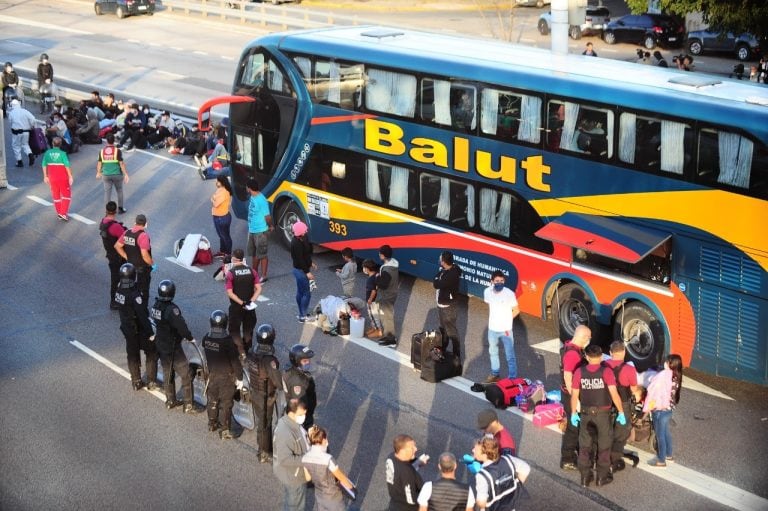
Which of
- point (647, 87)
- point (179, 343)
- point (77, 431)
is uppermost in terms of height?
point (647, 87)

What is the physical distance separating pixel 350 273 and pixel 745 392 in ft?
19.7

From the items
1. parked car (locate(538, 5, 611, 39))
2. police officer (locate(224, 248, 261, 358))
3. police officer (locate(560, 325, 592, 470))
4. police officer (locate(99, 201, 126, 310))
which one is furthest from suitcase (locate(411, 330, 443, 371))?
parked car (locate(538, 5, 611, 39))

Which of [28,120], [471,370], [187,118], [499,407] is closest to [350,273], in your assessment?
[471,370]

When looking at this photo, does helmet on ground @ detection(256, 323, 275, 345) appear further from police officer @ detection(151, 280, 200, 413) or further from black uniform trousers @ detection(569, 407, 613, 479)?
black uniform trousers @ detection(569, 407, 613, 479)

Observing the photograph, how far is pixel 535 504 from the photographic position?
1202 cm

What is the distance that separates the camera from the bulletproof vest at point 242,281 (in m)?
15.5

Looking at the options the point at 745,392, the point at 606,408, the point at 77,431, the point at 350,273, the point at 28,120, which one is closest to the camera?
the point at 606,408

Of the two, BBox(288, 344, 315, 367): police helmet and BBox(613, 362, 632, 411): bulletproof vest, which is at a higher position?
BBox(288, 344, 315, 367): police helmet

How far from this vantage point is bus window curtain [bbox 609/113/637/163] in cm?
1492

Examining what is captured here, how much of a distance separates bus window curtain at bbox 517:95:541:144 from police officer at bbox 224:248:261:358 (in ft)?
14.4

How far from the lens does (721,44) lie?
42.1m

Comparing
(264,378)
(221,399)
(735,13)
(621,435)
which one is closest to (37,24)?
(735,13)

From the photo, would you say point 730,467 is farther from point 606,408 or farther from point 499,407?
point 499,407

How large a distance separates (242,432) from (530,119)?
20.1ft
